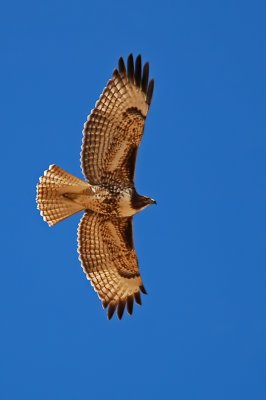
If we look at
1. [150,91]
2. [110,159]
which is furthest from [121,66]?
[110,159]

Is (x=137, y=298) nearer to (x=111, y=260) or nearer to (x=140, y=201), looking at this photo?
(x=111, y=260)

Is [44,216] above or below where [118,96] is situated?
below

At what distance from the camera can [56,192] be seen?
17.0 meters

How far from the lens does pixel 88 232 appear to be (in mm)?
17906

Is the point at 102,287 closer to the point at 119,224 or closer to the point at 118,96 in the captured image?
the point at 119,224

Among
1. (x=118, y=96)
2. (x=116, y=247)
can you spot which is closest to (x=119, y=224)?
(x=116, y=247)

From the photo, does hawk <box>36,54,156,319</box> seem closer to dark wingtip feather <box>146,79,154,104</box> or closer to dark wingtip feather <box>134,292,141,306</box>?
dark wingtip feather <box>146,79,154,104</box>

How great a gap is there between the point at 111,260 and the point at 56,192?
65.6 inches

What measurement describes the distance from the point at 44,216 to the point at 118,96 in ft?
6.49

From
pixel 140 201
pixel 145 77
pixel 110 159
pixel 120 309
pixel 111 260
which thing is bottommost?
A: pixel 120 309

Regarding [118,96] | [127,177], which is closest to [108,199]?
[127,177]

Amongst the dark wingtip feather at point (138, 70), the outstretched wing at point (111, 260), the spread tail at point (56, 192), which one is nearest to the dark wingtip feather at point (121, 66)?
the dark wingtip feather at point (138, 70)

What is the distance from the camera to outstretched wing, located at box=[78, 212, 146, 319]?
1783 cm

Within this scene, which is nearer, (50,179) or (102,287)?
(50,179)
